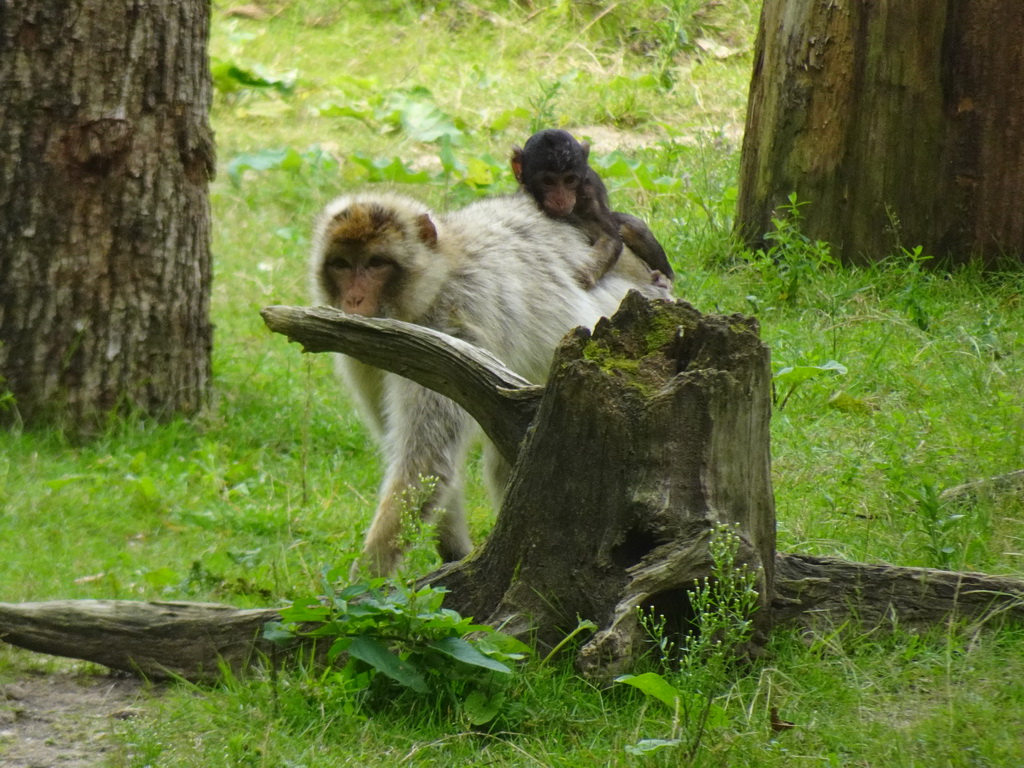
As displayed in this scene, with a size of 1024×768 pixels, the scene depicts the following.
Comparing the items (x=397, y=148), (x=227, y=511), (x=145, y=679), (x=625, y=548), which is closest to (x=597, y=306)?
(x=227, y=511)

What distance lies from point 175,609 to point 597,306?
247 centimetres

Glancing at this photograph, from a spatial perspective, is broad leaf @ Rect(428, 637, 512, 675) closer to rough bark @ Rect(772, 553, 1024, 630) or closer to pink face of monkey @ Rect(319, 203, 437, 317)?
rough bark @ Rect(772, 553, 1024, 630)

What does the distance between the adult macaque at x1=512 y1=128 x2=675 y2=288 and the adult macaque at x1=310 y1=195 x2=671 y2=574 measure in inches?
9.6

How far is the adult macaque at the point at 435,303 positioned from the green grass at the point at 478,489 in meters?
0.35

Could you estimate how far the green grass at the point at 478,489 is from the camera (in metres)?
3.12

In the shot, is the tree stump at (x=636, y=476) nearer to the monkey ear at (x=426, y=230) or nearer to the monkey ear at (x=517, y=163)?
the monkey ear at (x=426, y=230)

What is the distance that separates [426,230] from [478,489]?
1.59 metres

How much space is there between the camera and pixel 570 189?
566 cm

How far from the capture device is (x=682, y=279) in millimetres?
7309

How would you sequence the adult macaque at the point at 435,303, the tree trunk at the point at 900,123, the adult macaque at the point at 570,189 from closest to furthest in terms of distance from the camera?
1. the adult macaque at the point at 435,303
2. the adult macaque at the point at 570,189
3. the tree trunk at the point at 900,123

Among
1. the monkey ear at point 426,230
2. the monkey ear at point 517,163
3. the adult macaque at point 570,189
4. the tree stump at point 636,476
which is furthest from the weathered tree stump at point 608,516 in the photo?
the monkey ear at point 517,163

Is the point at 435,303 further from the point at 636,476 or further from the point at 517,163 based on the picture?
the point at 636,476

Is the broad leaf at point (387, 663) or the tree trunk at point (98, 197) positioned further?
the tree trunk at point (98, 197)

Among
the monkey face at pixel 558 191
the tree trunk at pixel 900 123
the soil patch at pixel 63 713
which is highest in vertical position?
the tree trunk at pixel 900 123
